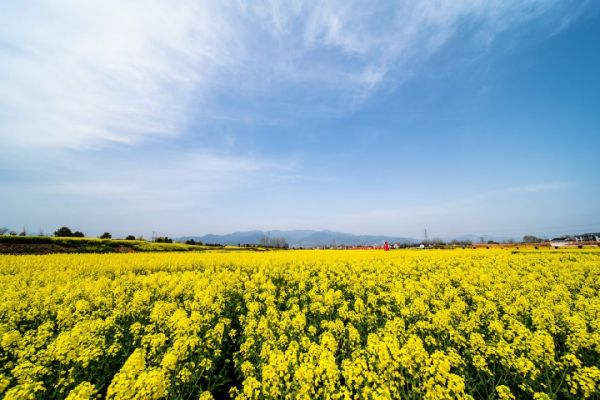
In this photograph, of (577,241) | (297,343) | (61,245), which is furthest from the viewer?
(577,241)

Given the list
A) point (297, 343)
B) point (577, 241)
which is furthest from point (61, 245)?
point (577, 241)

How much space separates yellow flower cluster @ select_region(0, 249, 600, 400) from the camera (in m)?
4.41

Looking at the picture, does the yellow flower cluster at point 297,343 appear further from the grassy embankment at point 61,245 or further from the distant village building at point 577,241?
the distant village building at point 577,241

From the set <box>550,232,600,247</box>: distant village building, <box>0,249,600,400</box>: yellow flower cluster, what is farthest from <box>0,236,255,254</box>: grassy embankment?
<box>550,232,600,247</box>: distant village building

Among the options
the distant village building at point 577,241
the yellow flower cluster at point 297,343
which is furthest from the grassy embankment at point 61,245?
the distant village building at point 577,241

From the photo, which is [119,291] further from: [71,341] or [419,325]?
[419,325]

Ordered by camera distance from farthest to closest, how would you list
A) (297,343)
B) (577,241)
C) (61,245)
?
(577,241)
(61,245)
(297,343)

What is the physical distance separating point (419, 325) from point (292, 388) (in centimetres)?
445

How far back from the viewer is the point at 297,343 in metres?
5.62

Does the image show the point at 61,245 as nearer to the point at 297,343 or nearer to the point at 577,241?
the point at 297,343

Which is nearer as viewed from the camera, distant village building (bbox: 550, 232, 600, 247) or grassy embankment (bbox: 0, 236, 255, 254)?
grassy embankment (bbox: 0, 236, 255, 254)

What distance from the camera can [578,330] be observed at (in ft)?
21.9

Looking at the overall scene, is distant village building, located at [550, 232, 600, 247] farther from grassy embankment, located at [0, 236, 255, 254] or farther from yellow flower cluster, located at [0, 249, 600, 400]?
grassy embankment, located at [0, 236, 255, 254]

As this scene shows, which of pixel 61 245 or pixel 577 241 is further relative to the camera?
pixel 577 241
